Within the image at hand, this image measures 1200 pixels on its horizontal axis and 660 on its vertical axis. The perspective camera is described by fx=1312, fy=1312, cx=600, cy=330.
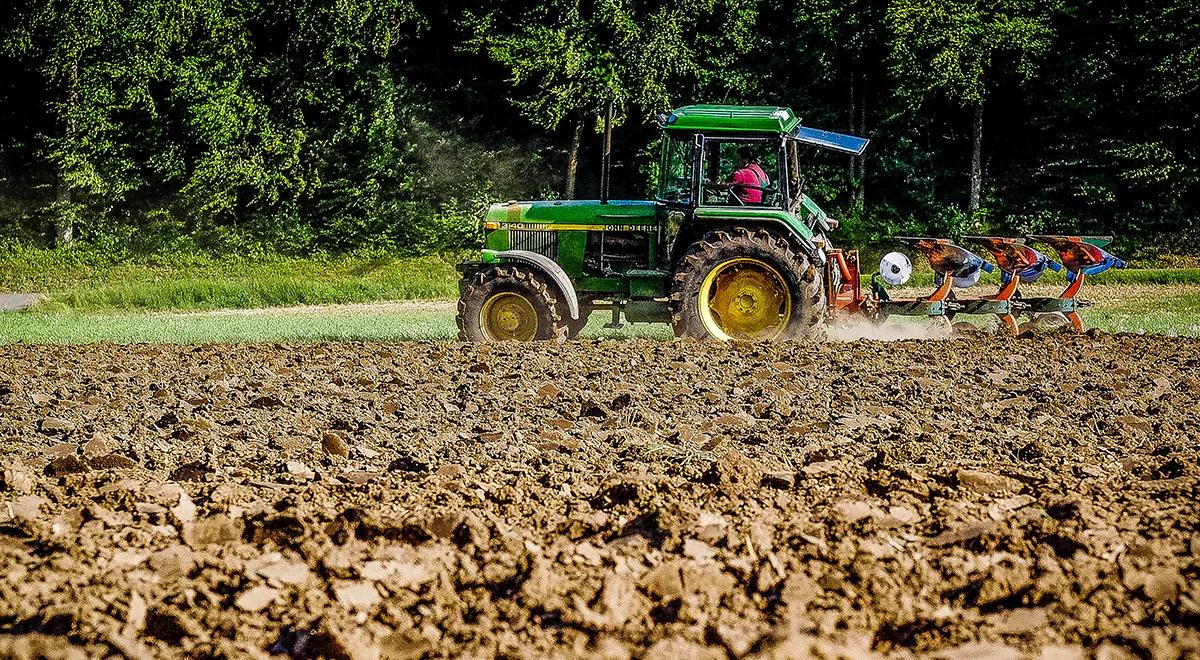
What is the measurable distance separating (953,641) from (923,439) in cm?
346

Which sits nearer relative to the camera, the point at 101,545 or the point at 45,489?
the point at 101,545

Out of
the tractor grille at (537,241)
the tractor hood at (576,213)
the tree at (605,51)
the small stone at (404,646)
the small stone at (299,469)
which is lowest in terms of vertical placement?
the small stone at (404,646)

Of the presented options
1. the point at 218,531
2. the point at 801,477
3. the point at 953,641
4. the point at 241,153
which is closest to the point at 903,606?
the point at 953,641

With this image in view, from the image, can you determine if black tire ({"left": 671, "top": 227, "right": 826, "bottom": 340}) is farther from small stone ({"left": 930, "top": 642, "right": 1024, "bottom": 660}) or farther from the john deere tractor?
small stone ({"left": 930, "top": 642, "right": 1024, "bottom": 660})

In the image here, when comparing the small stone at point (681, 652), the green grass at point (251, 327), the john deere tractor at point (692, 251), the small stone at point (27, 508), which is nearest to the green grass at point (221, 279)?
the green grass at point (251, 327)

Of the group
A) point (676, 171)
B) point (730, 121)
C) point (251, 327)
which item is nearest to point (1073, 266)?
point (730, 121)

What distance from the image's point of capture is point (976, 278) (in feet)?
40.6

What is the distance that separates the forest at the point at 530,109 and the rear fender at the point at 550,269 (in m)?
12.2

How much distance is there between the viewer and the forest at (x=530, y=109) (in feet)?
79.9

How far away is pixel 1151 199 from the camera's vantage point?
24797 mm

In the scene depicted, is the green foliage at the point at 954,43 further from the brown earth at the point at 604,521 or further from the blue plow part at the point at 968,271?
the brown earth at the point at 604,521

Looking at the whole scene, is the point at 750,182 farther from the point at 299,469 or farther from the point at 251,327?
the point at 251,327

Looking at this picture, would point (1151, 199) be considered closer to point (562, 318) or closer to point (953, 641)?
point (562, 318)

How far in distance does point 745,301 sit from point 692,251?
28.3 inches
